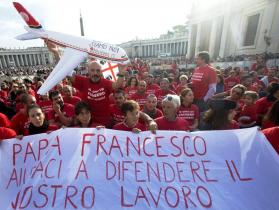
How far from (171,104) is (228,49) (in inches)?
1274

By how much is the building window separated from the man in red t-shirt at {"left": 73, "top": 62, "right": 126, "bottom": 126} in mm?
28644

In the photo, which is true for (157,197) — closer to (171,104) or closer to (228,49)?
(171,104)

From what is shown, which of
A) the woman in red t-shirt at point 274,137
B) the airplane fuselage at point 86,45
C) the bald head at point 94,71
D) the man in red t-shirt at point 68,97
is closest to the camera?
the woman in red t-shirt at point 274,137

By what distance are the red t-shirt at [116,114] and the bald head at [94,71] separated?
601mm

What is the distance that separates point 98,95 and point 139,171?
1880 millimetres

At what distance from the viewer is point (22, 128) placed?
3.73 meters

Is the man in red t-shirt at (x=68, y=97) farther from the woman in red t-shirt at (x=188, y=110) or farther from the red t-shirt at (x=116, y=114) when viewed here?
the woman in red t-shirt at (x=188, y=110)

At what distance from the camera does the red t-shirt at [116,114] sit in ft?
13.1

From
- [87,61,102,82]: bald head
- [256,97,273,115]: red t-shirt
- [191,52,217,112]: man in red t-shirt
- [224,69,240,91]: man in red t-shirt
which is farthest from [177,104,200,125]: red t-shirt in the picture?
[224,69,240,91]: man in red t-shirt

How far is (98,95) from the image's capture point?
398cm

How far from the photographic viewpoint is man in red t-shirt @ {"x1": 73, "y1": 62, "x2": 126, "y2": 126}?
3961 millimetres

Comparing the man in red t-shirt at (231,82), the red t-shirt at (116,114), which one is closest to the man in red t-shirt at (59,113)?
the red t-shirt at (116,114)

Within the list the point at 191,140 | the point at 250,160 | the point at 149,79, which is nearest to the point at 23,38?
the point at 149,79

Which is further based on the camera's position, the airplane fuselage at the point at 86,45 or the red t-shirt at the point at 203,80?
the airplane fuselage at the point at 86,45
